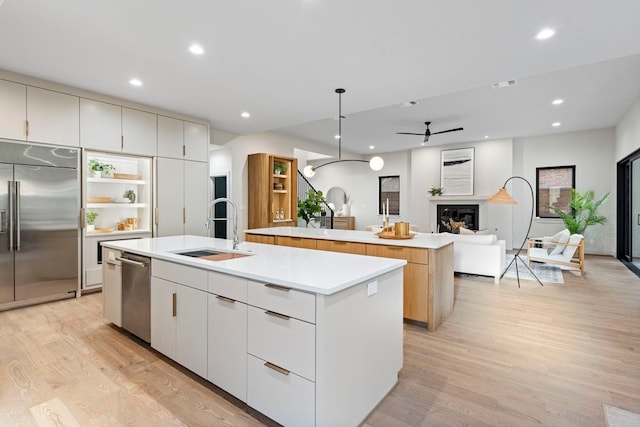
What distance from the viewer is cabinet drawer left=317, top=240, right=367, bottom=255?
11.3 ft

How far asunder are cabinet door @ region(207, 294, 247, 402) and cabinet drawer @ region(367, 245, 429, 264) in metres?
1.79

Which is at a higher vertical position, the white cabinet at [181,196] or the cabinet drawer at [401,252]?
the white cabinet at [181,196]

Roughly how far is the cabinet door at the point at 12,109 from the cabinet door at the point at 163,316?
268cm

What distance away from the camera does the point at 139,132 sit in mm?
4590

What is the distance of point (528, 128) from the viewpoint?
7.13 m

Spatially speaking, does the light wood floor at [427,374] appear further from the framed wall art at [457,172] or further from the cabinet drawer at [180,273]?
the framed wall art at [457,172]

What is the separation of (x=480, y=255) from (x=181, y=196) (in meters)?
4.67

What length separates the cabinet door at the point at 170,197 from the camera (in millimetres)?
4855

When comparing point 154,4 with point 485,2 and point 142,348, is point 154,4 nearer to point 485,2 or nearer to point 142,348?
point 485,2

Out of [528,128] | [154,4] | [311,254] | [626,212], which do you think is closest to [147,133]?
[154,4]

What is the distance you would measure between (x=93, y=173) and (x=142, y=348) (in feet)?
9.43

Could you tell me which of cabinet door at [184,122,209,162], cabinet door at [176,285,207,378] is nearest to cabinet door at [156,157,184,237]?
cabinet door at [184,122,209,162]

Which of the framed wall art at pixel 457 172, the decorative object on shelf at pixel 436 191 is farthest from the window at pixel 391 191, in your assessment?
the framed wall art at pixel 457 172

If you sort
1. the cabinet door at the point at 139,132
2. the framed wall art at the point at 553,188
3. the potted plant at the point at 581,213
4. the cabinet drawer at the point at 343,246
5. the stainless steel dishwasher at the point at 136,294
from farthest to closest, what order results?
the framed wall art at the point at 553,188
the potted plant at the point at 581,213
the cabinet door at the point at 139,132
the cabinet drawer at the point at 343,246
the stainless steel dishwasher at the point at 136,294
